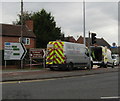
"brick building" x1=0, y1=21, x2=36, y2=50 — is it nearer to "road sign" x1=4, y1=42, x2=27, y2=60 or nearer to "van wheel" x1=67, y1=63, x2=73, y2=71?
"road sign" x1=4, y1=42, x2=27, y2=60

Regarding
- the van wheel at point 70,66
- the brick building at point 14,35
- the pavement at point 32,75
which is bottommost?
the pavement at point 32,75

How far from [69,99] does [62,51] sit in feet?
40.9

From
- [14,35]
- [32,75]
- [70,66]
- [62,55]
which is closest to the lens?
[32,75]

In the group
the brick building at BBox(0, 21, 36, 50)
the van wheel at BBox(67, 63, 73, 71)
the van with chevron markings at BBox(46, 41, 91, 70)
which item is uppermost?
the brick building at BBox(0, 21, 36, 50)

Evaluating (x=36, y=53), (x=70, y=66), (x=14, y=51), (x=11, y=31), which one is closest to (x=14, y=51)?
(x=14, y=51)

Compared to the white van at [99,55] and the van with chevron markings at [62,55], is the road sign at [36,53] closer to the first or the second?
the van with chevron markings at [62,55]

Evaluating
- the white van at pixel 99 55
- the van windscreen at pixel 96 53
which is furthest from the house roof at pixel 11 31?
the white van at pixel 99 55

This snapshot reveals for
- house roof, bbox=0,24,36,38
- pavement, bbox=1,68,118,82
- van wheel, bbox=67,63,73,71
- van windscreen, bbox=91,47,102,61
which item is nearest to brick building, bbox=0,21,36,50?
house roof, bbox=0,24,36,38

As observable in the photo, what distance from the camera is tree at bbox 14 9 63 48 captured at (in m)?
50.5

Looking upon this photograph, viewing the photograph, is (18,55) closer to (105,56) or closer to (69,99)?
(105,56)

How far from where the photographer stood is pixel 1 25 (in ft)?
141

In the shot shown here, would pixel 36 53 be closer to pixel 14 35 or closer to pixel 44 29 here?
pixel 14 35

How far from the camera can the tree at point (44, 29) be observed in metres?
50.5

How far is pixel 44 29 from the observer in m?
51.7
